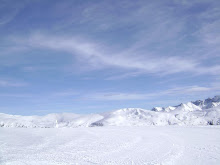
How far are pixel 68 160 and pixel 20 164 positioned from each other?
132 inches

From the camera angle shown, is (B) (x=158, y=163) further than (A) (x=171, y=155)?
No

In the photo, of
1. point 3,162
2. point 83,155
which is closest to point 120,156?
point 83,155

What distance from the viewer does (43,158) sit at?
603 inches

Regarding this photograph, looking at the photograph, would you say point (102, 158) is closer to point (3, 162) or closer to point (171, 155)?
point (171, 155)

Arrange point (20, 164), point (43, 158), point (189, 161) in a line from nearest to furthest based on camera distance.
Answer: point (20, 164)
point (189, 161)
point (43, 158)

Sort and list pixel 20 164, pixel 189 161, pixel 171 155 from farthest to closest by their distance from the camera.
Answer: pixel 171 155
pixel 189 161
pixel 20 164

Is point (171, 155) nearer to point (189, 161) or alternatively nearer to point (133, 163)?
point (189, 161)

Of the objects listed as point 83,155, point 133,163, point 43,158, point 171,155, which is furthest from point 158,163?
point 43,158

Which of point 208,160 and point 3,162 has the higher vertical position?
Result: point 3,162

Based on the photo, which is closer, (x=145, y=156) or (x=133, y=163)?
(x=133, y=163)

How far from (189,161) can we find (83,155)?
848cm

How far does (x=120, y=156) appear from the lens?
16.2m

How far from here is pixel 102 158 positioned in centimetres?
1547

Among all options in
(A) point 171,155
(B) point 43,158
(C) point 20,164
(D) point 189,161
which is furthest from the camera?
(A) point 171,155
